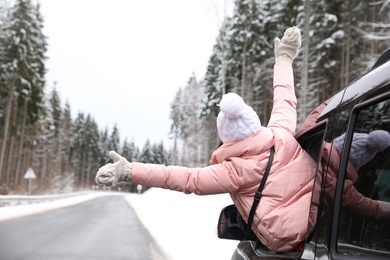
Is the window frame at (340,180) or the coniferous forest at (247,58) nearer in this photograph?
the window frame at (340,180)

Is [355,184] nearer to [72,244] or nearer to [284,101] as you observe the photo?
[284,101]

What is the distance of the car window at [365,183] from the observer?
1.68 metres

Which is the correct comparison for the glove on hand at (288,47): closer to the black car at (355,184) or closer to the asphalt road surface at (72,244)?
the black car at (355,184)

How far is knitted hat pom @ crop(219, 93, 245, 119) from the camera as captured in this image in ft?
9.21

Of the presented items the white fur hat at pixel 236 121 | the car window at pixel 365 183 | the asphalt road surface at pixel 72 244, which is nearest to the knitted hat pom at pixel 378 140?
the car window at pixel 365 183

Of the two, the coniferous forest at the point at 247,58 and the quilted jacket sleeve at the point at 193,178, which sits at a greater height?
the coniferous forest at the point at 247,58

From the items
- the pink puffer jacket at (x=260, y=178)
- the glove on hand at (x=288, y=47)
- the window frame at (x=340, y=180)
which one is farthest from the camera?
the glove on hand at (x=288, y=47)

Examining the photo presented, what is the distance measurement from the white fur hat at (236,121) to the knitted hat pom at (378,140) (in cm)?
104

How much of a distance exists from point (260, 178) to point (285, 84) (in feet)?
3.99

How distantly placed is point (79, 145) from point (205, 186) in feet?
360

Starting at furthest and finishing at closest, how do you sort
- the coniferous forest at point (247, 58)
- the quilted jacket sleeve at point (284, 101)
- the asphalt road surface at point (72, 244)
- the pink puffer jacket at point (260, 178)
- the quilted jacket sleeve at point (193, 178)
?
the coniferous forest at point (247, 58)
the asphalt road surface at point (72, 244)
the quilted jacket sleeve at point (284, 101)
the quilted jacket sleeve at point (193, 178)
the pink puffer jacket at point (260, 178)

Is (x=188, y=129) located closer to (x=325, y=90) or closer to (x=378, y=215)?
(x=325, y=90)

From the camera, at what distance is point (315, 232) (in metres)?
2.06

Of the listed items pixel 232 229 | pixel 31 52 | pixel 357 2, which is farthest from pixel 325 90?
pixel 232 229
